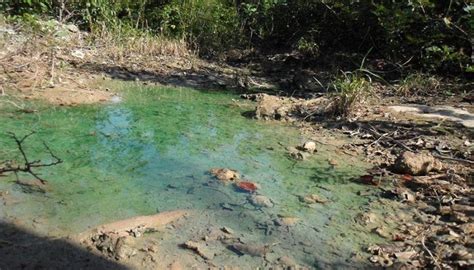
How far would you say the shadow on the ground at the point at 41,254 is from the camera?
110 inches

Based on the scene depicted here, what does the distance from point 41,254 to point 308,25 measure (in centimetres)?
845

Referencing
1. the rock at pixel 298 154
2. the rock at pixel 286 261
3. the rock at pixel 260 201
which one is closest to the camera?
the rock at pixel 286 261

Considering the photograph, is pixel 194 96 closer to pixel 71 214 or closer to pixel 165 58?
pixel 165 58

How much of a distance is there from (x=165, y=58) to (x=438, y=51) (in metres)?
4.73

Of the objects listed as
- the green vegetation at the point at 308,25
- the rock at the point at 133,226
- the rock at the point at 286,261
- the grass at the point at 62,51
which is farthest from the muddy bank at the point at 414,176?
the grass at the point at 62,51

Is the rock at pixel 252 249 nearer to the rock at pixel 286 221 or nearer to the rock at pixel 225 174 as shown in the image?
the rock at pixel 286 221

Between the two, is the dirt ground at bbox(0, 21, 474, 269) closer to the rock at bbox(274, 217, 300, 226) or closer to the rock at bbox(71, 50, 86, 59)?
the rock at bbox(71, 50, 86, 59)

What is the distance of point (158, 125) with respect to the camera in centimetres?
571

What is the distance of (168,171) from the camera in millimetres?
4277

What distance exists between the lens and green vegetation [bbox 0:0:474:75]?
307 inches

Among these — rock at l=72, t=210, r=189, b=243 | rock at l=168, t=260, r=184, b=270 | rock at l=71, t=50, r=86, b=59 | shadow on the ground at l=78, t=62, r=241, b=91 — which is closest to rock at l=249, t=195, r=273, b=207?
rock at l=72, t=210, r=189, b=243

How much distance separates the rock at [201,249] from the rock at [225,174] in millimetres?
1067

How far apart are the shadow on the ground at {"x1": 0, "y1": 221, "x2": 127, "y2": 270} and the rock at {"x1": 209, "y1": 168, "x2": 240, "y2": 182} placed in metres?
1.43

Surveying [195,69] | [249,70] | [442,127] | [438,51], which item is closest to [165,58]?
[195,69]
